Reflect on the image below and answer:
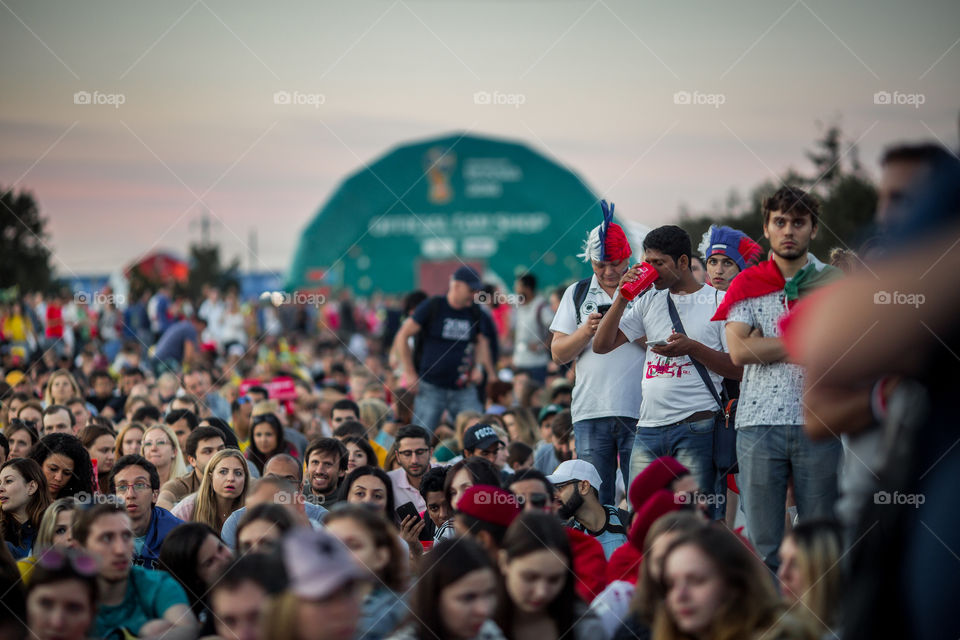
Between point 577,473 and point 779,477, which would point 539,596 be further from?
point 577,473

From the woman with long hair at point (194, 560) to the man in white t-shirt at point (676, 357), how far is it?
2.40 m

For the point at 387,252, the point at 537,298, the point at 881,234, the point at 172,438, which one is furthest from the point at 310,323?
the point at 881,234

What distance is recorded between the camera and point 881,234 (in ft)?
8.61

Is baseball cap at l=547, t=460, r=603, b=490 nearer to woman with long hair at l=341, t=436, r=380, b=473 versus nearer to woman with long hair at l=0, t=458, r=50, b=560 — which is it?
woman with long hair at l=341, t=436, r=380, b=473

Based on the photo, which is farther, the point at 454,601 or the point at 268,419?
the point at 268,419

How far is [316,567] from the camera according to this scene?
11.1ft

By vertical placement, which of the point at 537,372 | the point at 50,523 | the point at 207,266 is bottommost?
the point at 50,523

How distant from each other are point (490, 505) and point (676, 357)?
1533 millimetres

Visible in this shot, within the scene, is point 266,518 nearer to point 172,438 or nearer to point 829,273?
point 829,273

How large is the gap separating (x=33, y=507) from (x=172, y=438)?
2.05 meters

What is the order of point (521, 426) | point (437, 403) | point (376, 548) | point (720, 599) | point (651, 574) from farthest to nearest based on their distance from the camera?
1. point (437, 403)
2. point (521, 426)
3. point (376, 548)
4. point (651, 574)
5. point (720, 599)

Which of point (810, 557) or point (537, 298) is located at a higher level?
point (537, 298)

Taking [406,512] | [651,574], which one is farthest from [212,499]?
[651,574]

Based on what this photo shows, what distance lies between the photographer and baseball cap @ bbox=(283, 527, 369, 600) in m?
3.38
